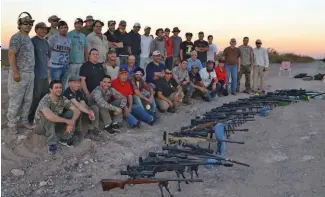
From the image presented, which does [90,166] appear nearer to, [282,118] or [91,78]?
[91,78]

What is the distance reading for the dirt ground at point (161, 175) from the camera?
543cm

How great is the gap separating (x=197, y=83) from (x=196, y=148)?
5.99 metres

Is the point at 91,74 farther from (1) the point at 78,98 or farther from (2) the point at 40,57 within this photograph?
(2) the point at 40,57

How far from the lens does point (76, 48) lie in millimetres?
8609

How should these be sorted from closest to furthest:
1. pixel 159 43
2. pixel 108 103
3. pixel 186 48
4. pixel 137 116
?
pixel 108 103 < pixel 137 116 < pixel 159 43 < pixel 186 48

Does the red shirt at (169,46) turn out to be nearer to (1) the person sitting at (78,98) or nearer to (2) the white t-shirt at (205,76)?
(2) the white t-shirt at (205,76)

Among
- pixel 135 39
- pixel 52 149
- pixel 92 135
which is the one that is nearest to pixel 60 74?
pixel 92 135

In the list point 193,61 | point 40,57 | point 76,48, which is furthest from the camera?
point 193,61

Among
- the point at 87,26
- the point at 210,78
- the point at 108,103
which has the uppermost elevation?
the point at 87,26

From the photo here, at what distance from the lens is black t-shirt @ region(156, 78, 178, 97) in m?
10.2

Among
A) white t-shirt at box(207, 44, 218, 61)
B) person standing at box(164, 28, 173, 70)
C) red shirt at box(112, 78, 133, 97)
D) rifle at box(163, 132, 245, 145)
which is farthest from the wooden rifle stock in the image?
white t-shirt at box(207, 44, 218, 61)

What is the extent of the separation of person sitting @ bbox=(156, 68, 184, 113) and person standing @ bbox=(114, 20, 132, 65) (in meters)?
1.14

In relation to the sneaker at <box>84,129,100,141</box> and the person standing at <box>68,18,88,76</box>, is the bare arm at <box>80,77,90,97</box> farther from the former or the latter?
the sneaker at <box>84,129,100,141</box>

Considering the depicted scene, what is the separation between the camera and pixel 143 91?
370 inches
